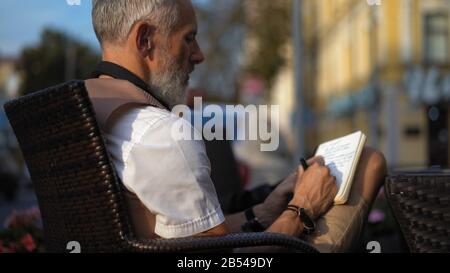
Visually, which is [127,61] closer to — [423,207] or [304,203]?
[304,203]

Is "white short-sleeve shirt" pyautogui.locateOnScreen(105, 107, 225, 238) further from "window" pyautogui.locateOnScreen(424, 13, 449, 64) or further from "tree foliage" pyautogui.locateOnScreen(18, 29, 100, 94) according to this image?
"tree foliage" pyautogui.locateOnScreen(18, 29, 100, 94)

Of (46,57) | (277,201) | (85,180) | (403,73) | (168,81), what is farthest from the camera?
(46,57)

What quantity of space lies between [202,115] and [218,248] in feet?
4.63

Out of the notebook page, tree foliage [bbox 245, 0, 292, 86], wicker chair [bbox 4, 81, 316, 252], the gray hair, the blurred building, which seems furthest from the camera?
the blurred building

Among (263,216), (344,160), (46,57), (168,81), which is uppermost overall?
(168,81)

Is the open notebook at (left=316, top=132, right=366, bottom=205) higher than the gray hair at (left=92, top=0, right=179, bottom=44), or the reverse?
the gray hair at (left=92, top=0, right=179, bottom=44)

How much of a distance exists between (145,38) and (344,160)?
69 centimetres

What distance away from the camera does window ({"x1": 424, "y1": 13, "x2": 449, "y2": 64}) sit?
85.9ft

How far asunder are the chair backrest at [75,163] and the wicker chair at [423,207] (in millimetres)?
692

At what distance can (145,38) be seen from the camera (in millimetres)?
1910

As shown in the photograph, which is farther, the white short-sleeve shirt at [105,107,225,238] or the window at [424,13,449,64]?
the window at [424,13,449,64]

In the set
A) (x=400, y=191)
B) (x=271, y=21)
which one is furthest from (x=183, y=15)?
(x=271, y=21)

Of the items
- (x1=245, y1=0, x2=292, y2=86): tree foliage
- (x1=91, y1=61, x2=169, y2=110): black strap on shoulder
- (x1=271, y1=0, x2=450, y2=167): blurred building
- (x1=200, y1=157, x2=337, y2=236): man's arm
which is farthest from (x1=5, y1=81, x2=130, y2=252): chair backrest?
(x1=245, y1=0, x2=292, y2=86): tree foliage

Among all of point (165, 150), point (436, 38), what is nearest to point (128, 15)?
point (165, 150)
